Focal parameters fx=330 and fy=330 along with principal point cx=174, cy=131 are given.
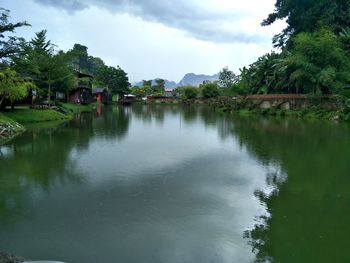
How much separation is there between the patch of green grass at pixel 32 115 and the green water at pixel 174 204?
10.8 m

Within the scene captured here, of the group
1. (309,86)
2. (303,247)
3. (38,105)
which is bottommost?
(303,247)

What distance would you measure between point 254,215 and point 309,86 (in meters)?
36.0

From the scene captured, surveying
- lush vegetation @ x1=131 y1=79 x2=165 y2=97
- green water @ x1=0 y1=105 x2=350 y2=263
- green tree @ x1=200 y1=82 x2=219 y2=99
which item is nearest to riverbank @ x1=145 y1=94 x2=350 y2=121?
green water @ x1=0 y1=105 x2=350 y2=263

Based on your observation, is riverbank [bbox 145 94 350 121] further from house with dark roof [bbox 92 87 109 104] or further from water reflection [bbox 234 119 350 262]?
house with dark roof [bbox 92 87 109 104]

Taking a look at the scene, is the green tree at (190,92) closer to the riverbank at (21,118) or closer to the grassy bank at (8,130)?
the riverbank at (21,118)

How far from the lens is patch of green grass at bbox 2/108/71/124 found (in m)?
27.7

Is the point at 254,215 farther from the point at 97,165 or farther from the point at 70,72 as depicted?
the point at 70,72

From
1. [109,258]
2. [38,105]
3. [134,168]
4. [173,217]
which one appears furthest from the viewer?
[38,105]

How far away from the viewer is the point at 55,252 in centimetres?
642

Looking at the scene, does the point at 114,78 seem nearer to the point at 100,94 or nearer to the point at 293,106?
the point at 100,94

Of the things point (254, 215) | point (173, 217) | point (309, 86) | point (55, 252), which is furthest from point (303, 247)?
point (309, 86)

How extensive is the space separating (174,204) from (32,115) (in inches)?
958

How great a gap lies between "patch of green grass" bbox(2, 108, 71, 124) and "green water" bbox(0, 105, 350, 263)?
10.8 m

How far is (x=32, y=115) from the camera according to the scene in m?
29.6
